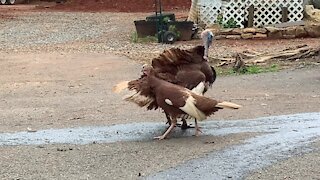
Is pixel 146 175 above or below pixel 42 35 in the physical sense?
→ above

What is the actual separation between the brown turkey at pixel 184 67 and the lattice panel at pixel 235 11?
42.7 ft

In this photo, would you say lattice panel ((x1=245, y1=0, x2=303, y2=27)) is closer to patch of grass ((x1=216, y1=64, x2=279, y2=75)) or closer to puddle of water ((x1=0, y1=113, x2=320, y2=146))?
patch of grass ((x1=216, y1=64, x2=279, y2=75))

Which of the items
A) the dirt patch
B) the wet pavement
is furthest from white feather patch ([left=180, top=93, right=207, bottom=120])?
the dirt patch

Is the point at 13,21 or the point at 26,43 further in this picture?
the point at 13,21

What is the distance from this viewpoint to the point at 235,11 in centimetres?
2103

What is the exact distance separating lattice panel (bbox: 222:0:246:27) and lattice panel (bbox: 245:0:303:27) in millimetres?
165

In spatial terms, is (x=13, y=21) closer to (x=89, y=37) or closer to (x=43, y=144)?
(x=89, y=37)

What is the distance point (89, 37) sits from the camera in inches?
878

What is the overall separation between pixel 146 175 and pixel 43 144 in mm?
1728

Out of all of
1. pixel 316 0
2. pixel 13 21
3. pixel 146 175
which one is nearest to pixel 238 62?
pixel 146 175

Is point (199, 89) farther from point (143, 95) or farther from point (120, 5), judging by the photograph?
point (120, 5)

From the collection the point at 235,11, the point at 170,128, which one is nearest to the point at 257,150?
the point at 170,128

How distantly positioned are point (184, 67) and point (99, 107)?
84.2 inches

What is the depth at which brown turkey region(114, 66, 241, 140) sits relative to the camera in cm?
754
